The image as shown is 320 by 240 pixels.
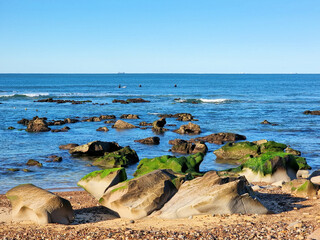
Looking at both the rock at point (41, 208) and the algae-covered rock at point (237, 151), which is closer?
the rock at point (41, 208)

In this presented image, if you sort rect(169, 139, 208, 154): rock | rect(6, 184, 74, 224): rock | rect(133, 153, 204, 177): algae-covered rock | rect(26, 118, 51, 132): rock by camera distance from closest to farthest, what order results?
rect(6, 184, 74, 224): rock, rect(133, 153, 204, 177): algae-covered rock, rect(169, 139, 208, 154): rock, rect(26, 118, 51, 132): rock

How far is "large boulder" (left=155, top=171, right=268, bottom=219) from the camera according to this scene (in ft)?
45.3

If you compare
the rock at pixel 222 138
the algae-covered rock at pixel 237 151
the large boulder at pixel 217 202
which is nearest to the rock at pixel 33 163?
the algae-covered rock at pixel 237 151

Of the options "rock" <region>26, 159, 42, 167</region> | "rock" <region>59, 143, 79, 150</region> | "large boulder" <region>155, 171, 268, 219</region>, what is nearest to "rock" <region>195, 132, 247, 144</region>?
"rock" <region>59, 143, 79, 150</region>

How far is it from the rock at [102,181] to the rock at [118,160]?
8891 millimetres

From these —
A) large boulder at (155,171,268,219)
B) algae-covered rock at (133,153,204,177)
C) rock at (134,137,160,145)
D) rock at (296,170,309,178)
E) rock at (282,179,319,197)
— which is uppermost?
large boulder at (155,171,268,219)

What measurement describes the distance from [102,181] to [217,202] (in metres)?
5.48

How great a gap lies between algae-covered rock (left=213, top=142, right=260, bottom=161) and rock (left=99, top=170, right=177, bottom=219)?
1422cm

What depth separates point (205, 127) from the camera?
148 ft

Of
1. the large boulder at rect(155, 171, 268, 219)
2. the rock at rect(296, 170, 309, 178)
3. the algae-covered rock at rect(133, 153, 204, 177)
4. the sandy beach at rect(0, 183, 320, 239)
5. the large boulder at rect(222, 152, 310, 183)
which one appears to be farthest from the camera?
the rock at rect(296, 170, 309, 178)

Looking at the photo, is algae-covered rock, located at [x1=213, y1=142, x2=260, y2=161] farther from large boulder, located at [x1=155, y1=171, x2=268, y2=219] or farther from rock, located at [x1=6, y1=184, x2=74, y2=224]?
rock, located at [x1=6, y1=184, x2=74, y2=224]

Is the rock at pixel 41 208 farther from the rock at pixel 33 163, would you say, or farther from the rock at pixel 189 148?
the rock at pixel 189 148

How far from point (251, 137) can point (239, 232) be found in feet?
89.3

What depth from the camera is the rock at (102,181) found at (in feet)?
55.7
